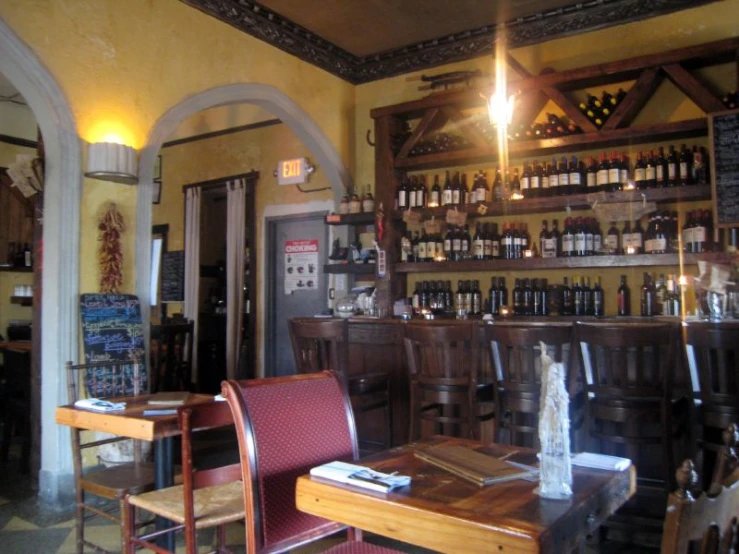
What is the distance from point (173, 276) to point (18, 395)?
12.4ft

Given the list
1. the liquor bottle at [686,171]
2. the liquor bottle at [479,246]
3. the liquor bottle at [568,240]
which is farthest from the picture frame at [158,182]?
the liquor bottle at [686,171]

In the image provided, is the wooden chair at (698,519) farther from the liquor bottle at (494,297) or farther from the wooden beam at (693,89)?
the liquor bottle at (494,297)

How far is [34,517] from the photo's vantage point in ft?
11.8

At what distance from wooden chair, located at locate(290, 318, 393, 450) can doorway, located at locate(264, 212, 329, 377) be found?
286cm

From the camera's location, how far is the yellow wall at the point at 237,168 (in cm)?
723

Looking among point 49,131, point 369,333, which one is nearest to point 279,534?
point 369,333

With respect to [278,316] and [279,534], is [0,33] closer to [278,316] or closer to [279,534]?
[279,534]

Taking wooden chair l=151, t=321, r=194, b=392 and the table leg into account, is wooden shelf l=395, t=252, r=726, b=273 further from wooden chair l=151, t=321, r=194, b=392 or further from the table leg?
the table leg

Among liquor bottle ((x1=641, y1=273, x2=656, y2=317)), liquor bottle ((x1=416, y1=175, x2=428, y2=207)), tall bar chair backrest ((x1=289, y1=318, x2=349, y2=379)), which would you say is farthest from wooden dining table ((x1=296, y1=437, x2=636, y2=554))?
liquor bottle ((x1=416, y1=175, x2=428, y2=207))

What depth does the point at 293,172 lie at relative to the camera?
6719mm

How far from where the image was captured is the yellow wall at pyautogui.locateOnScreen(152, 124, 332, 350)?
7.23 m

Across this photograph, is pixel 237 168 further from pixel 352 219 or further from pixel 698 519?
pixel 698 519

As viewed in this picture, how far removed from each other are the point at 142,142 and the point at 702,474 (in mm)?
3995

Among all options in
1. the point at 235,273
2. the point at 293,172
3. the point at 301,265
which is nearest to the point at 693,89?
the point at 293,172
